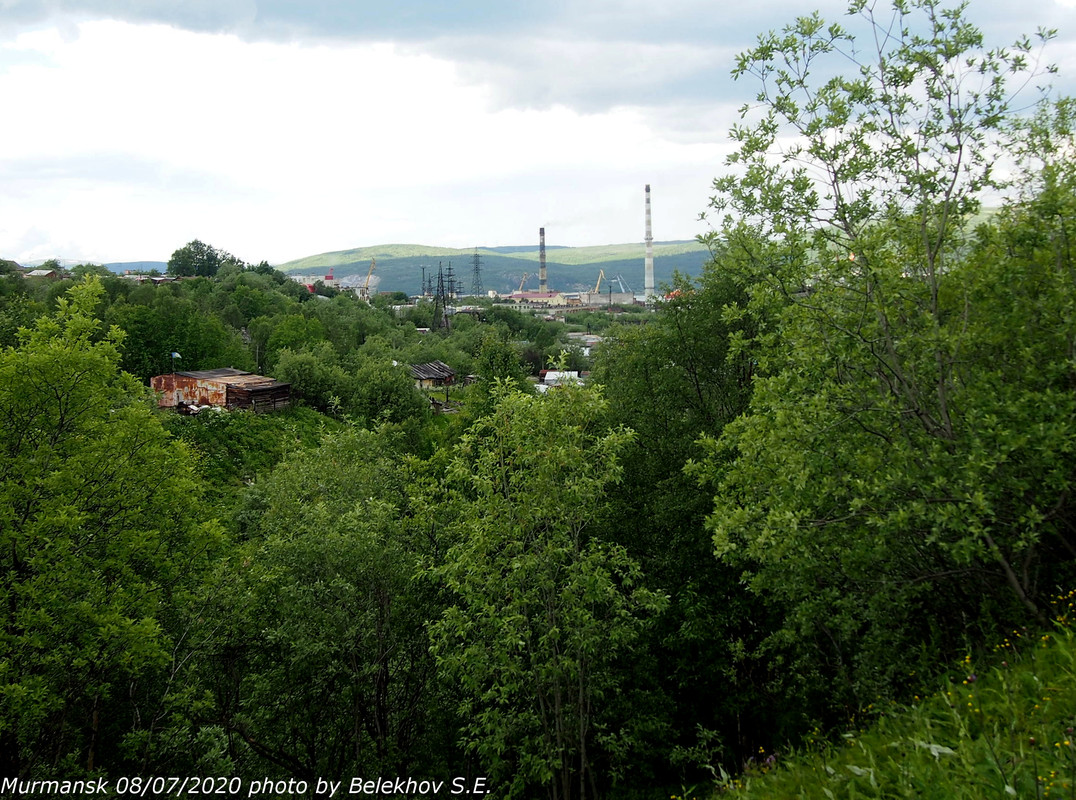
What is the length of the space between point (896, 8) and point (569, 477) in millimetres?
6728

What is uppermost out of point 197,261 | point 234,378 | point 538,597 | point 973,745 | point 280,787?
point 197,261

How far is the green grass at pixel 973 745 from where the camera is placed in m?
4.56

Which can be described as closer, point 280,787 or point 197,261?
point 280,787

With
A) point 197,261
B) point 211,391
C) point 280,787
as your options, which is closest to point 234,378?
point 211,391

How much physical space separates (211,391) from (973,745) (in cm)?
5140

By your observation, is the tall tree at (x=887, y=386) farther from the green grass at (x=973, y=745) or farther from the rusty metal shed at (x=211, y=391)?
the rusty metal shed at (x=211, y=391)

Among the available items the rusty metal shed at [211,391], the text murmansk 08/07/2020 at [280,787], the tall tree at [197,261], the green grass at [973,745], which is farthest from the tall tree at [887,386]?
the tall tree at [197,261]

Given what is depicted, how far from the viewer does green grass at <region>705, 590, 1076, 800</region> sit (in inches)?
179

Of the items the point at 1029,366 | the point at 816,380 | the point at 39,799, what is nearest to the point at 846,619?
the point at 816,380

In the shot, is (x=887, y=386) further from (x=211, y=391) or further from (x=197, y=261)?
(x=197, y=261)

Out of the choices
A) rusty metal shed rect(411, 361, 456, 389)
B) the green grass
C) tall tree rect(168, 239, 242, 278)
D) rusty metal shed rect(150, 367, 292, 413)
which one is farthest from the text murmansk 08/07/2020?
tall tree rect(168, 239, 242, 278)

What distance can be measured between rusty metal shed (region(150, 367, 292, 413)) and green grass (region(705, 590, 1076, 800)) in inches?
1910

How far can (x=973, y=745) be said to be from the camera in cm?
507

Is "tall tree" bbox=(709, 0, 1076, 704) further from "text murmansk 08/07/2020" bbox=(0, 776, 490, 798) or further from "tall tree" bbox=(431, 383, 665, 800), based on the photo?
"text murmansk 08/07/2020" bbox=(0, 776, 490, 798)
